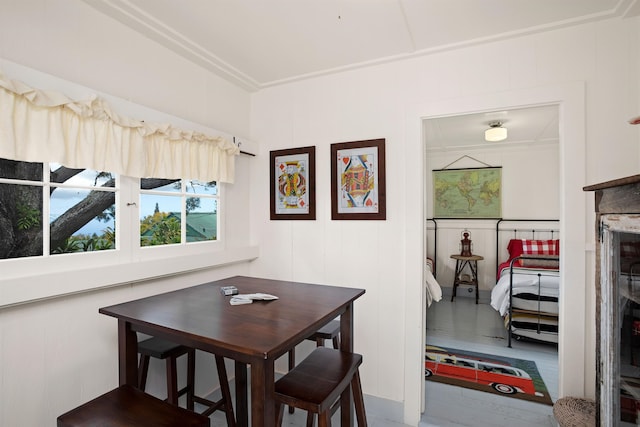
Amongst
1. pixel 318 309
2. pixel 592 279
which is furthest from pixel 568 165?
pixel 318 309

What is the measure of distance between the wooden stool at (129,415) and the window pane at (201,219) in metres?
1.20

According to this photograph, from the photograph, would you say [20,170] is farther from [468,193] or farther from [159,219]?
[468,193]

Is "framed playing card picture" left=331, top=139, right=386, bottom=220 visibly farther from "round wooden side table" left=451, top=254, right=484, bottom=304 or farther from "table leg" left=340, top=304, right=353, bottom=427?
"round wooden side table" left=451, top=254, right=484, bottom=304

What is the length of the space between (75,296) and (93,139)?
766 mm

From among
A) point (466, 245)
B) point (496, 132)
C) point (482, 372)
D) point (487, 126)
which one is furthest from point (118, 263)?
point (466, 245)

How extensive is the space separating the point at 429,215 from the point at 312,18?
435 centimetres

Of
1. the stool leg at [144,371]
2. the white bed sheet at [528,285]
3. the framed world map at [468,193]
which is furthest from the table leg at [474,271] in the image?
the stool leg at [144,371]

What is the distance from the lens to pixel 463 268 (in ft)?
17.3

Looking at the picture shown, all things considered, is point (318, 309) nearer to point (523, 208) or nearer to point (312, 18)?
point (312, 18)

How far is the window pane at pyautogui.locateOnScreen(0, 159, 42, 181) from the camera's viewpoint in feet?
4.57

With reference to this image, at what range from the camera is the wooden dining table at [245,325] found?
1.08 meters

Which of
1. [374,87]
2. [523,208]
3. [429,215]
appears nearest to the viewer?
[374,87]

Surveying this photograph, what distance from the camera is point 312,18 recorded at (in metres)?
1.82

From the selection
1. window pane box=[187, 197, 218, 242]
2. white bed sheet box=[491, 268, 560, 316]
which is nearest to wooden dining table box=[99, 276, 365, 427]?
window pane box=[187, 197, 218, 242]
